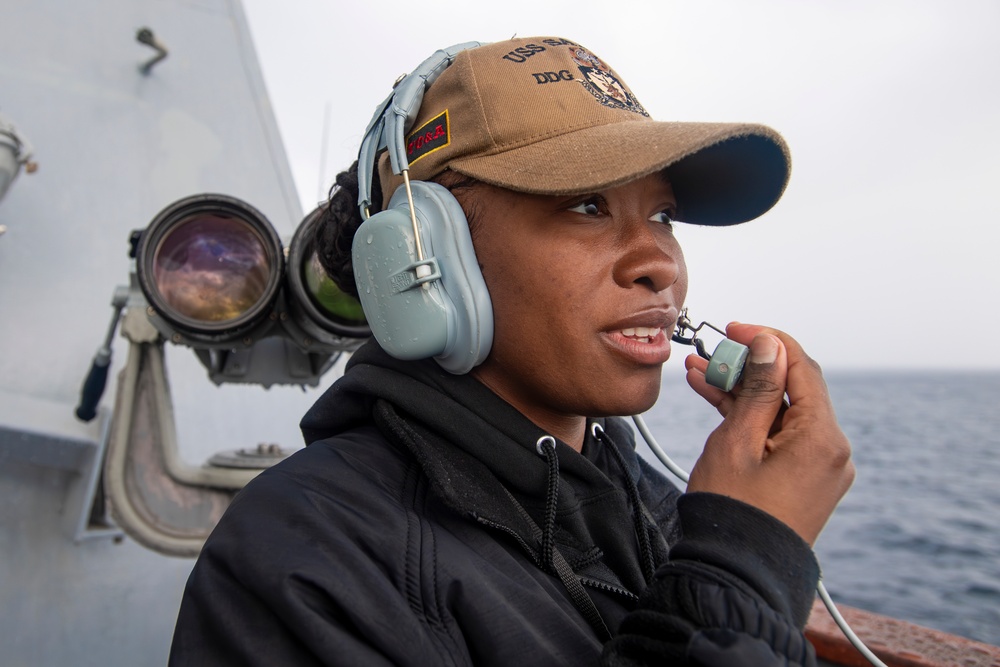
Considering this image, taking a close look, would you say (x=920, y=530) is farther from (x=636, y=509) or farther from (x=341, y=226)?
(x=341, y=226)

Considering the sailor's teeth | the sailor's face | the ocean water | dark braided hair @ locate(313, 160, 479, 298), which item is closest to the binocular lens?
dark braided hair @ locate(313, 160, 479, 298)

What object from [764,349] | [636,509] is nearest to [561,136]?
[764,349]

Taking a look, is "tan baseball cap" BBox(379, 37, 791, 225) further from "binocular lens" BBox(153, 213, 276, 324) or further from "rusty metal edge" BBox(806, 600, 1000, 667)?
"rusty metal edge" BBox(806, 600, 1000, 667)

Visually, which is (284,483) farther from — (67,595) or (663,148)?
(67,595)

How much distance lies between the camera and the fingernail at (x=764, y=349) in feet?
3.26

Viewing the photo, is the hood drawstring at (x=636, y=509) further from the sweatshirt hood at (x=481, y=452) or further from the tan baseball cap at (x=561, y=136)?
the tan baseball cap at (x=561, y=136)

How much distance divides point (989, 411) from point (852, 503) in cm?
2715

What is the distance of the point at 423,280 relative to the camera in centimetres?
102

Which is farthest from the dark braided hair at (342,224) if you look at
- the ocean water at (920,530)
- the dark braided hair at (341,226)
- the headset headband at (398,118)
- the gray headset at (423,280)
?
the ocean water at (920,530)

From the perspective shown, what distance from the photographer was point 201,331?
166 centimetres

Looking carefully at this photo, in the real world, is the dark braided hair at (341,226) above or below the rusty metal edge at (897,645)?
above

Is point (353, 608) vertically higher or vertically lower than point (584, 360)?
lower

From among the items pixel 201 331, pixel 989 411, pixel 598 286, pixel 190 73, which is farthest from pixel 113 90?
pixel 989 411

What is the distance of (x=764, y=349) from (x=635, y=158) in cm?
31
